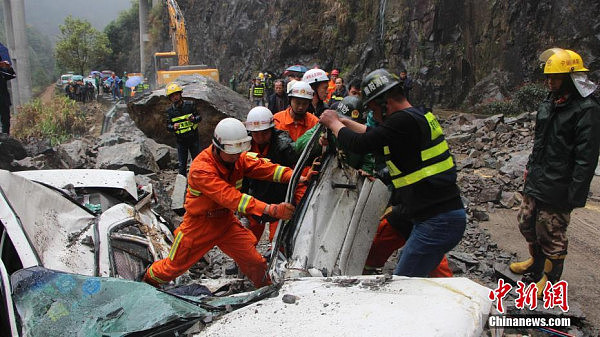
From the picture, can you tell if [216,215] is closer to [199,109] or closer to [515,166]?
[515,166]

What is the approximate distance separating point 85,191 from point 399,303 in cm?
329

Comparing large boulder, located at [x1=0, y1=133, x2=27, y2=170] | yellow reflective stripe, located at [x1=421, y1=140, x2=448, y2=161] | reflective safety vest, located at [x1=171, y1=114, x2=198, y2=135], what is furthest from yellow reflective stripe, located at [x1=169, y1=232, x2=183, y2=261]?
large boulder, located at [x1=0, y1=133, x2=27, y2=170]

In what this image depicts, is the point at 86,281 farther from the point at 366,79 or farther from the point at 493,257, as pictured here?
the point at 493,257

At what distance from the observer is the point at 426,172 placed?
2387mm

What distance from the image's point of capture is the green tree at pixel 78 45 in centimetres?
3369

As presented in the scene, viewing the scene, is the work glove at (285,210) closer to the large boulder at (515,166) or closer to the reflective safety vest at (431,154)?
the reflective safety vest at (431,154)

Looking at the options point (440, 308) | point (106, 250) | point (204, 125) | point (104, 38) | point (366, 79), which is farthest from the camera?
point (104, 38)

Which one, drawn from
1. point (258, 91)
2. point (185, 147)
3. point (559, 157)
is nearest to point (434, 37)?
point (258, 91)

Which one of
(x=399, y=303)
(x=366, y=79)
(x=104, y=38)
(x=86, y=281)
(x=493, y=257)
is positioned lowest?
(x=493, y=257)

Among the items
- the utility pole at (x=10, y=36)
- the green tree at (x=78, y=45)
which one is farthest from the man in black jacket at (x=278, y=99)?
the green tree at (x=78, y=45)

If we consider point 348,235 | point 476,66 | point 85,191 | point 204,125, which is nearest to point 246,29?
point 476,66

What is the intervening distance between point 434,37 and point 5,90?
13.4 meters

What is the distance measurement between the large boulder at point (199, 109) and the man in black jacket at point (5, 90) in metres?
2.27

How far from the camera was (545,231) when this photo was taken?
3.21 metres
